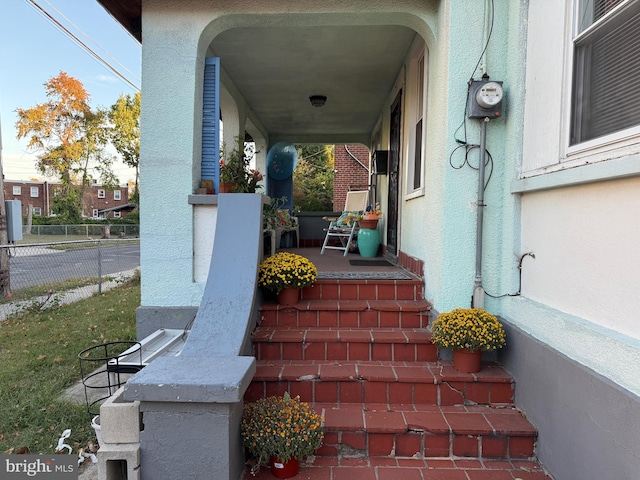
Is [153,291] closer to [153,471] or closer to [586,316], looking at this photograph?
[153,471]

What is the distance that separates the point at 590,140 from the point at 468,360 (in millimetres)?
1508

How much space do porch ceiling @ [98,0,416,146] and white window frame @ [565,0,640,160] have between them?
6.79ft

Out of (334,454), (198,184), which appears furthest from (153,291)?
(334,454)

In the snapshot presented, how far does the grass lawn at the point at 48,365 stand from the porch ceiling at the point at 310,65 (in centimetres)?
324

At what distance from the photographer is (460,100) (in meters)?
2.88

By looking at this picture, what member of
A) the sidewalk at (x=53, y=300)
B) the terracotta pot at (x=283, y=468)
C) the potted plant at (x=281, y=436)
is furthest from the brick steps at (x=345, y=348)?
the sidewalk at (x=53, y=300)

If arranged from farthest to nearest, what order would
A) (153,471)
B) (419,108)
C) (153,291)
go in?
1. (419,108)
2. (153,291)
3. (153,471)

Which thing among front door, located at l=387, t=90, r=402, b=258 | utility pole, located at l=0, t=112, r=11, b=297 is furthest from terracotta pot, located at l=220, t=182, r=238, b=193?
utility pole, located at l=0, t=112, r=11, b=297

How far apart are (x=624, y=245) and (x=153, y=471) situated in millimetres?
2454

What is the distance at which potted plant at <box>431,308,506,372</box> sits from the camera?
2490mm

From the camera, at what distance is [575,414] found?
74.7 inches

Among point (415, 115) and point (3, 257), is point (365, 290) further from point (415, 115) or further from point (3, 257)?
point (3, 257)

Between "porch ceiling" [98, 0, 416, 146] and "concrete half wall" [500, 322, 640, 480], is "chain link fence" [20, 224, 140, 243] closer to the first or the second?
"porch ceiling" [98, 0, 416, 146]

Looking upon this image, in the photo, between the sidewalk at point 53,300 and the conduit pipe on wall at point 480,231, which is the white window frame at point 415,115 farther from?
the sidewalk at point 53,300
